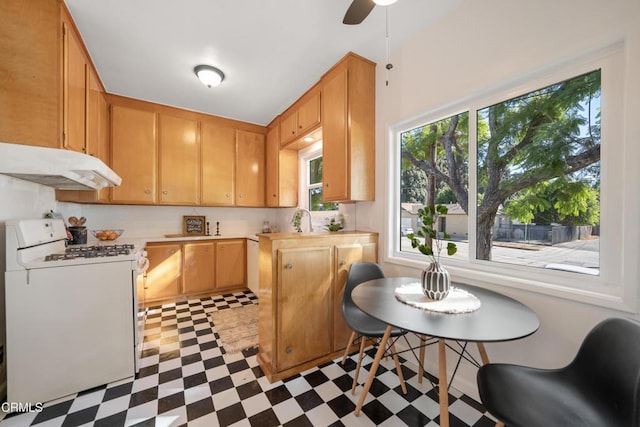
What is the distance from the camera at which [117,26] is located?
1.85m

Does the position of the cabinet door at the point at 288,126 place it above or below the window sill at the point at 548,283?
above

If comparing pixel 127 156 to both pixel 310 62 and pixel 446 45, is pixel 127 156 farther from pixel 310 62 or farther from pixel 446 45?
pixel 446 45

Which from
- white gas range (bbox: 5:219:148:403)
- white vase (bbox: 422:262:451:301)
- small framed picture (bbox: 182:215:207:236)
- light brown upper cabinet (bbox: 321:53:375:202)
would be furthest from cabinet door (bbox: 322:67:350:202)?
small framed picture (bbox: 182:215:207:236)

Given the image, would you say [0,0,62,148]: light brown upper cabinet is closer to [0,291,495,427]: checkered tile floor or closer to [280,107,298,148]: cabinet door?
[0,291,495,427]: checkered tile floor

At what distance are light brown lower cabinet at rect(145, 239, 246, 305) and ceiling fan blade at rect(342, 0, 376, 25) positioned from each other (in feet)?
10.2

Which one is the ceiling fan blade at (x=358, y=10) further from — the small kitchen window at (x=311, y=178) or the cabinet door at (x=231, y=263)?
the cabinet door at (x=231, y=263)

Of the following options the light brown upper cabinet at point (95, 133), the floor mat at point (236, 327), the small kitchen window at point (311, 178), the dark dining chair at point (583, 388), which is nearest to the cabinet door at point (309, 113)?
the small kitchen window at point (311, 178)

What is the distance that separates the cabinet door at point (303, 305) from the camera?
5.82 ft

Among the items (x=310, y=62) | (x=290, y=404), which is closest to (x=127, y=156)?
(x=310, y=62)

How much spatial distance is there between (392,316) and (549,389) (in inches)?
27.2

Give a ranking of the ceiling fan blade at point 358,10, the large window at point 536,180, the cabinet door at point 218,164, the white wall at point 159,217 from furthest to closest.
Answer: the cabinet door at point 218,164 → the white wall at point 159,217 → the ceiling fan blade at point 358,10 → the large window at point 536,180

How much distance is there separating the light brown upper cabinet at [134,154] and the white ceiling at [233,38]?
0.34 m

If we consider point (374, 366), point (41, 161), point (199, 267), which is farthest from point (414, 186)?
point (199, 267)

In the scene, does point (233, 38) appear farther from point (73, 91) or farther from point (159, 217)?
point (159, 217)
